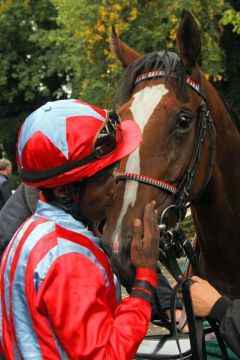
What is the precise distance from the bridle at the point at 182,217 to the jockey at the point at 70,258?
1.53 feet

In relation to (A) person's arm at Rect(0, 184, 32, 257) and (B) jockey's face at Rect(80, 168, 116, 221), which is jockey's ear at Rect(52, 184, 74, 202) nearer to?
(B) jockey's face at Rect(80, 168, 116, 221)

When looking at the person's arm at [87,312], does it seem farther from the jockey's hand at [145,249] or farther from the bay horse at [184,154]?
the bay horse at [184,154]

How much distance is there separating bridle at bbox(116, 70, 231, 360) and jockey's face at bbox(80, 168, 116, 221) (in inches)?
21.9

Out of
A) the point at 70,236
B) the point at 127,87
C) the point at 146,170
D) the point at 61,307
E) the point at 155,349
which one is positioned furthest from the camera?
the point at 127,87

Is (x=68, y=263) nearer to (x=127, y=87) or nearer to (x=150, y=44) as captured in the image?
(x=127, y=87)

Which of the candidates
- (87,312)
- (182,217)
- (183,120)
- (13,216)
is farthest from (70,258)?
(13,216)

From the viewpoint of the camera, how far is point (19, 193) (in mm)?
3090

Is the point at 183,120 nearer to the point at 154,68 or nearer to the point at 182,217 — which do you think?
the point at 154,68

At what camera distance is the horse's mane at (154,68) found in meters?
2.76

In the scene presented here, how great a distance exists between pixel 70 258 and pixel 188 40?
1563 millimetres

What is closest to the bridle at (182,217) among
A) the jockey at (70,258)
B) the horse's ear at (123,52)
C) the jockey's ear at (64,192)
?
the horse's ear at (123,52)

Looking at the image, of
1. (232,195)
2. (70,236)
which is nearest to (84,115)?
(70,236)

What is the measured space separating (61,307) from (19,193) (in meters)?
1.64

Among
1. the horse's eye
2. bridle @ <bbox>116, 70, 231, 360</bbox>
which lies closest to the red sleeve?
bridle @ <bbox>116, 70, 231, 360</bbox>
